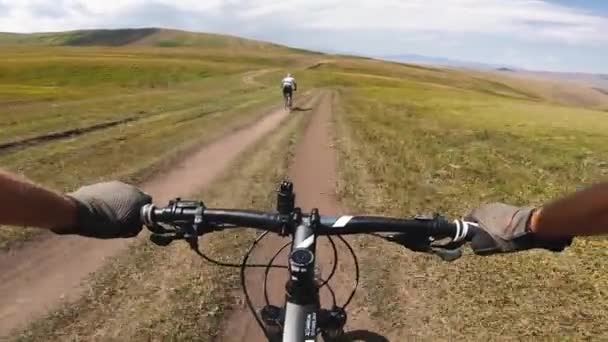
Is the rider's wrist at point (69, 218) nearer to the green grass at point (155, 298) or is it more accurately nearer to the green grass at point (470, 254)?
the green grass at point (155, 298)

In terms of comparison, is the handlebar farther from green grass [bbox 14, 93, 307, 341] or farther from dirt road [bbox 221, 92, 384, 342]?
green grass [bbox 14, 93, 307, 341]

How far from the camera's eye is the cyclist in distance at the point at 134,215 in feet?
7.13

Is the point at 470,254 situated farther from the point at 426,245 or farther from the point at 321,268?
the point at 426,245

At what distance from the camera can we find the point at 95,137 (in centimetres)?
2220

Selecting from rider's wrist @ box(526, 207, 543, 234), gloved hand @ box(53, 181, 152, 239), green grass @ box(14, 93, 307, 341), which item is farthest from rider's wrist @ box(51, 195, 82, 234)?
green grass @ box(14, 93, 307, 341)

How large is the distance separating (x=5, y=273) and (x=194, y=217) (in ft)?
24.3

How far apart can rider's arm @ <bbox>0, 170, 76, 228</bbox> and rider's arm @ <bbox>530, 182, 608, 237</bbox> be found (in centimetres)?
209

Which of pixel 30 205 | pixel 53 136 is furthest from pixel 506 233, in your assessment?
pixel 53 136

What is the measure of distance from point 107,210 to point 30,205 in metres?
0.62

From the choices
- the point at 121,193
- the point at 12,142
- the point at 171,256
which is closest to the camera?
the point at 121,193

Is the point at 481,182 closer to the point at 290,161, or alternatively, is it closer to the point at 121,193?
the point at 290,161

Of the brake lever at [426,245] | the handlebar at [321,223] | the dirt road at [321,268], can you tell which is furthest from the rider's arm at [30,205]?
the dirt road at [321,268]

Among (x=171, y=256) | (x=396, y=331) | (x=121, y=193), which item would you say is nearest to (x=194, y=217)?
(x=121, y=193)

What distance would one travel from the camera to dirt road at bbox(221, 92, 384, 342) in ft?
24.4
